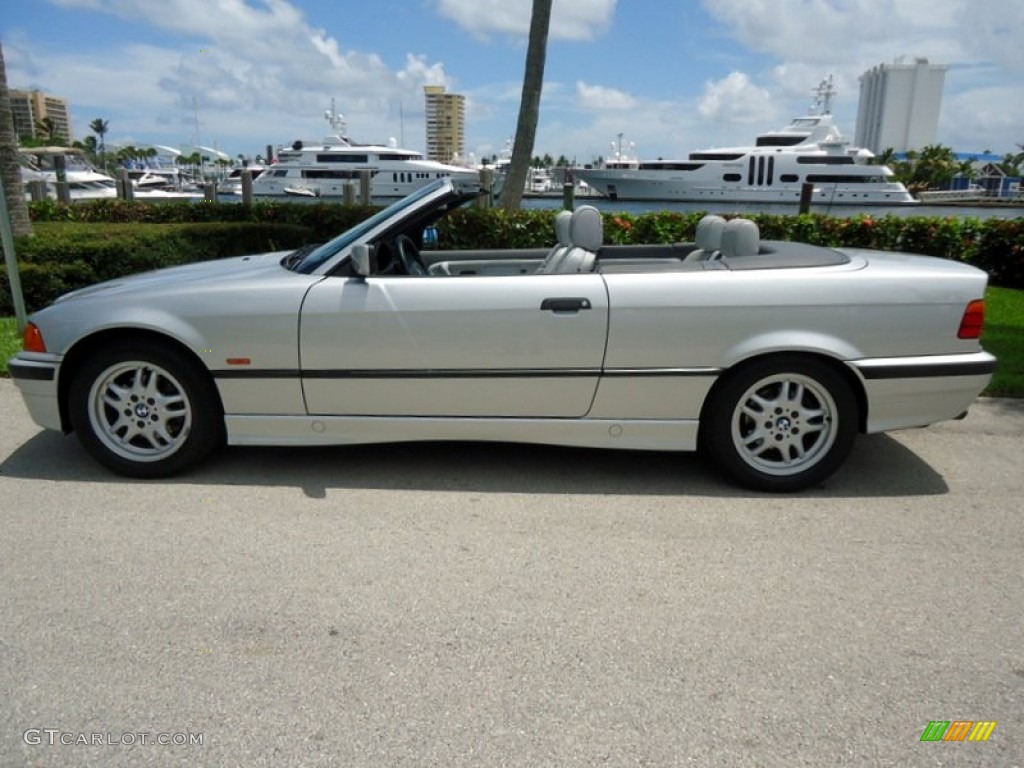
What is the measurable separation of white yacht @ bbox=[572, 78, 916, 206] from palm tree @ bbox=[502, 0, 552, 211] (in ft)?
109

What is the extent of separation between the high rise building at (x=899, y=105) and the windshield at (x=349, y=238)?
11991 centimetres

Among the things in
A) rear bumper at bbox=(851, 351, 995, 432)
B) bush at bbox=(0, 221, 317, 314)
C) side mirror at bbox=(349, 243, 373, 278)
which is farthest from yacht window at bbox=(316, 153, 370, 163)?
rear bumper at bbox=(851, 351, 995, 432)

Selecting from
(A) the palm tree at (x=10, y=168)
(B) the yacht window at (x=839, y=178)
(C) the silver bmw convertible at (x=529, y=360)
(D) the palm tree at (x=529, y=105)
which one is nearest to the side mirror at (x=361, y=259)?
(C) the silver bmw convertible at (x=529, y=360)

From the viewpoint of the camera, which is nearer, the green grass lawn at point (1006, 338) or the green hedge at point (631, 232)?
the green grass lawn at point (1006, 338)

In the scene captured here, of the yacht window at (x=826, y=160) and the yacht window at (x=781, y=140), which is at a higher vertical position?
the yacht window at (x=781, y=140)

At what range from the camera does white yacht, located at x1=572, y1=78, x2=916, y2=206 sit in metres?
42.2

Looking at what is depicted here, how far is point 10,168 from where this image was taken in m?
8.53

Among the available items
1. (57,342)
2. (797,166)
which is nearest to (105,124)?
(797,166)

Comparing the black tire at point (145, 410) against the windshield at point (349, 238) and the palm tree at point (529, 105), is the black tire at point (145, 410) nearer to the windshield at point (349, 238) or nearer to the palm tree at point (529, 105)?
the windshield at point (349, 238)

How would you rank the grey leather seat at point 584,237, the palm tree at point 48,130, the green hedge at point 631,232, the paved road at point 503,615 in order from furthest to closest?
the palm tree at point 48,130, the green hedge at point 631,232, the grey leather seat at point 584,237, the paved road at point 503,615

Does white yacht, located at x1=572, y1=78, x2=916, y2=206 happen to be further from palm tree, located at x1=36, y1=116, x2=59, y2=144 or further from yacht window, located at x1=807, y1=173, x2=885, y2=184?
palm tree, located at x1=36, y1=116, x2=59, y2=144

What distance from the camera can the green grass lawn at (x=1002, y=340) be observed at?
572 centimetres

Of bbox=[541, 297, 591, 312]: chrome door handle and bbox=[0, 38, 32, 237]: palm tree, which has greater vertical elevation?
bbox=[0, 38, 32, 237]: palm tree

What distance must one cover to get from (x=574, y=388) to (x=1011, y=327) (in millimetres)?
6142
